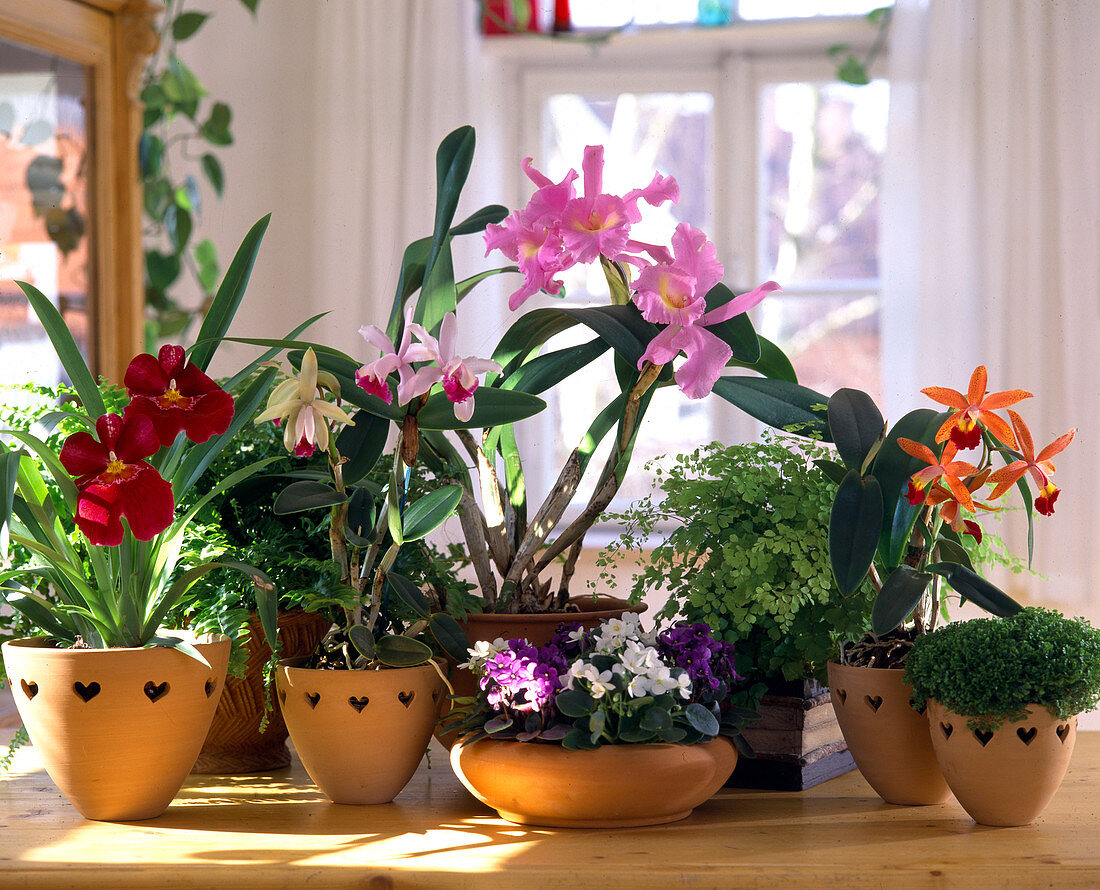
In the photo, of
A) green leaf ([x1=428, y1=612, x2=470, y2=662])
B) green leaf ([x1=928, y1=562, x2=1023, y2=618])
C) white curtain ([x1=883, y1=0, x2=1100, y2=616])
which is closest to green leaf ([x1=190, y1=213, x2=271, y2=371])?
green leaf ([x1=428, y1=612, x2=470, y2=662])

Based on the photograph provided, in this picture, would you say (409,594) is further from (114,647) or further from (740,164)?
(740,164)

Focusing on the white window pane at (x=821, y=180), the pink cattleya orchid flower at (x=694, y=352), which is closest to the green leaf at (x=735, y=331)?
the pink cattleya orchid flower at (x=694, y=352)

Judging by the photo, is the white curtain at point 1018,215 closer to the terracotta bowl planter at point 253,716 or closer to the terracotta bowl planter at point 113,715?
the terracotta bowl planter at point 253,716

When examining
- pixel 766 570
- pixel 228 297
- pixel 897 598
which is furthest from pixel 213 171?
pixel 897 598

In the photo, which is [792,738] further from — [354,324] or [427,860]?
[354,324]

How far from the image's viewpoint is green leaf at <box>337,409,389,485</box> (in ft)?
2.85

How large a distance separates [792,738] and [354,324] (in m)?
2.12

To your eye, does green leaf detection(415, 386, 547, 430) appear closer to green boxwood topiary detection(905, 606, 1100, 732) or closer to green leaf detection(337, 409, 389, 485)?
green leaf detection(337, 409, 389, 485)

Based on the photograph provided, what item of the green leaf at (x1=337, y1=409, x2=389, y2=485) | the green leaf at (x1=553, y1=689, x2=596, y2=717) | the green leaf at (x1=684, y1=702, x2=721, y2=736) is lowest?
the green leaf at (x1=684, y1=702, x2=721, y2=736)

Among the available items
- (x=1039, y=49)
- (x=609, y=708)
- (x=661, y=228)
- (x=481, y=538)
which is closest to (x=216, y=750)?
(x=481, y=538)

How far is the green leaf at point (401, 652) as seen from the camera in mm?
826

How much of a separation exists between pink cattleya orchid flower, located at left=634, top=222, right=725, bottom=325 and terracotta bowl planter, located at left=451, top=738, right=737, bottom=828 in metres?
0.32

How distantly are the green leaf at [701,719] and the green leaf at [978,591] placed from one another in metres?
0.21

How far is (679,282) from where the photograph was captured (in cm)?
79
